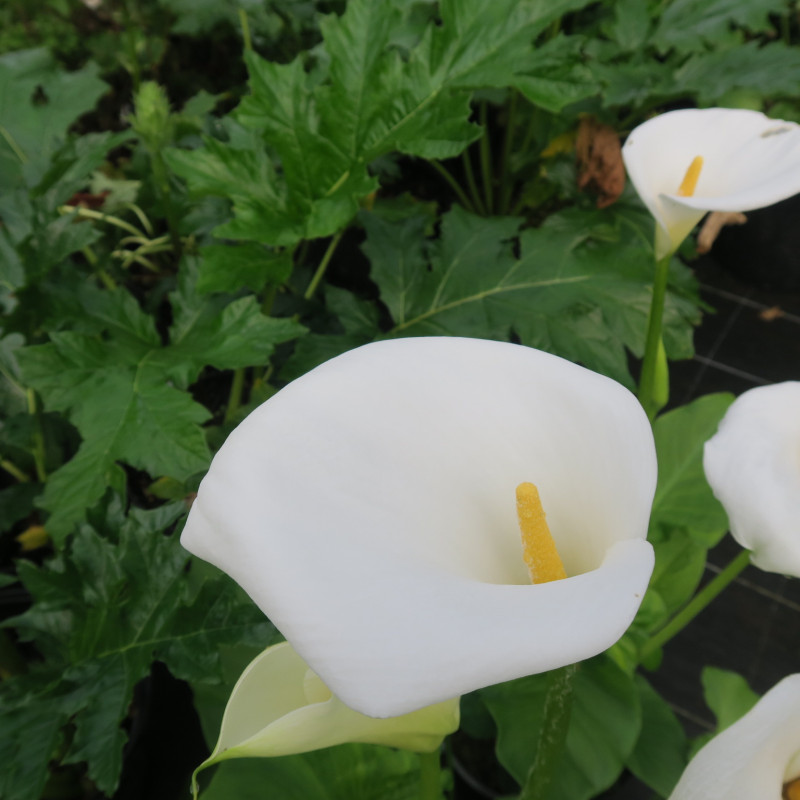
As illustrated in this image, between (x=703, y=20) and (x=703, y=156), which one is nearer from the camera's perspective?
(x=703, y=156)

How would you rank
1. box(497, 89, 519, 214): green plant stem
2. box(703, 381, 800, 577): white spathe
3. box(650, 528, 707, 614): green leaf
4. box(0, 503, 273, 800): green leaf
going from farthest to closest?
box(497, 89, 519, 214): green plant stem
box(650, 528, 707, 614): green leaf
box(0, 503, 273, 800): green leaf
box(703, 381, 800, 577): white spathe

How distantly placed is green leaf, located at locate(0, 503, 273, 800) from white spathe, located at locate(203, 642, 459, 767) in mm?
133

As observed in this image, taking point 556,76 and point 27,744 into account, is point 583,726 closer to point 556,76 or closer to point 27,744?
point 27,744

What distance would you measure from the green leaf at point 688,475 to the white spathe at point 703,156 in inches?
8.7

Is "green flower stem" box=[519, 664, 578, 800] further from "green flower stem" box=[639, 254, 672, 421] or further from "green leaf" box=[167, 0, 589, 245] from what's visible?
"green leaf" box=[167, 0, 589, 245]

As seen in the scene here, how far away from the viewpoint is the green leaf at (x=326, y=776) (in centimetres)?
49

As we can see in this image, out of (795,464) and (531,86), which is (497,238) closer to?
(531,86)

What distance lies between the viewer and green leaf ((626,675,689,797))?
0.62m

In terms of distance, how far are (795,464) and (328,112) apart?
17.2 inches

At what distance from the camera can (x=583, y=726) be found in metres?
0.58

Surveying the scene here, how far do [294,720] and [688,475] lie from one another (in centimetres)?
51

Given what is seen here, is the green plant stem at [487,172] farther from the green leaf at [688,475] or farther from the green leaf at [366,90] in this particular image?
the green leaf at [688,475]

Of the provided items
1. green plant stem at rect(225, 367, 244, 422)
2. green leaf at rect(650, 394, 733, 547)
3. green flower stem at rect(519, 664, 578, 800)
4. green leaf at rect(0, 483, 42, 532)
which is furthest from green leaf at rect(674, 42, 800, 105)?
green leaf at rect(0, 483, 42, 532)

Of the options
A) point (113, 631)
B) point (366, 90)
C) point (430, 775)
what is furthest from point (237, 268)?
point (430, 775)
